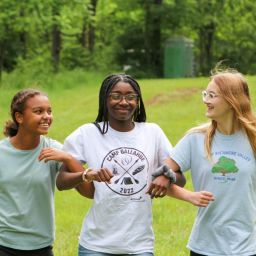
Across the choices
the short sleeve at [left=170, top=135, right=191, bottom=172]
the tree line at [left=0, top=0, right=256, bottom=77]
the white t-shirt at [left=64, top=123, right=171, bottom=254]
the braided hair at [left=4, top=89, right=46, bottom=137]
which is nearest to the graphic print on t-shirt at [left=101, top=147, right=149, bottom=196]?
the white t-shirt at [left=64, top=123, right=171, bottom=254]

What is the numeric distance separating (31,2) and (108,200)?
1795 centimetres

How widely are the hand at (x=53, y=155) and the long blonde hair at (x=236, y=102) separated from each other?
817mm

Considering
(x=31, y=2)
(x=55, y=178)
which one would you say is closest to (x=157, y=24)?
(x=31, y=2)

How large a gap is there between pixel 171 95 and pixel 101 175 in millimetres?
15921

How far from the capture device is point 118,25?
41.6 m

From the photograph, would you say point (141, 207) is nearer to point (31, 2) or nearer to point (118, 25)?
point (31, 2)

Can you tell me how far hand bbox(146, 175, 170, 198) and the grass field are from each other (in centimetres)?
180

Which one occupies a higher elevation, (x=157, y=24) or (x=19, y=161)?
(x=157, y=24)

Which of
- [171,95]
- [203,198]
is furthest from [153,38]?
[203,198]

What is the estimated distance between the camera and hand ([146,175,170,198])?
379cm

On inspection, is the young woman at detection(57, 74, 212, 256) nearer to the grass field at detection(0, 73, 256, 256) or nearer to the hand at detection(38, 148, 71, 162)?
the hand at detection(38, 148, 71, 162)

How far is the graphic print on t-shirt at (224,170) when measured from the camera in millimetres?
3902

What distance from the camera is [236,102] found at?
159 inches

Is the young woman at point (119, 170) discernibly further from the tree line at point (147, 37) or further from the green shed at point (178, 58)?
the green shed at point (178, 58)
